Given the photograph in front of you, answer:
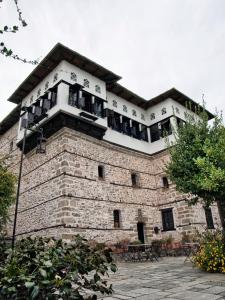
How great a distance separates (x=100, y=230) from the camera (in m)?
13.3

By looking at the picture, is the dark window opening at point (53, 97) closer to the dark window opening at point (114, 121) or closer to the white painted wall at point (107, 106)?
the white painted wall at point (107, 106)

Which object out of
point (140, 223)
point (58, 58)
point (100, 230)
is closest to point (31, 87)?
point (58, 58)

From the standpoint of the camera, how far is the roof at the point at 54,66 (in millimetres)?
14125

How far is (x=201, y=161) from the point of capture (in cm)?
815

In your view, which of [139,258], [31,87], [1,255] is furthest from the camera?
[31,87]

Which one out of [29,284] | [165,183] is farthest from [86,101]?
[29,284]

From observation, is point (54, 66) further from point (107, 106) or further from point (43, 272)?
point (43, 272)

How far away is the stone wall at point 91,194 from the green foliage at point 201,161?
4.75m

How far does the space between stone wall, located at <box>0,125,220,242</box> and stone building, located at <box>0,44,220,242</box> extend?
0.05 metres

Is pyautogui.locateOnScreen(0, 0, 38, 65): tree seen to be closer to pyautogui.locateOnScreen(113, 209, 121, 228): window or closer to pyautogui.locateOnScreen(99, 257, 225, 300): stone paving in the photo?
pyautogui.locateOnScreen(99, 257, 225, 300): stone paving

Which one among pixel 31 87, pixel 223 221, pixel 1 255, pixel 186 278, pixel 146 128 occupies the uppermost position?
pixel 31 87

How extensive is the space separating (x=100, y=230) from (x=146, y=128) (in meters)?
8.70

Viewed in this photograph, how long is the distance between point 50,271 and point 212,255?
21.6ft

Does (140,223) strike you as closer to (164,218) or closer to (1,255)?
(164,218)
